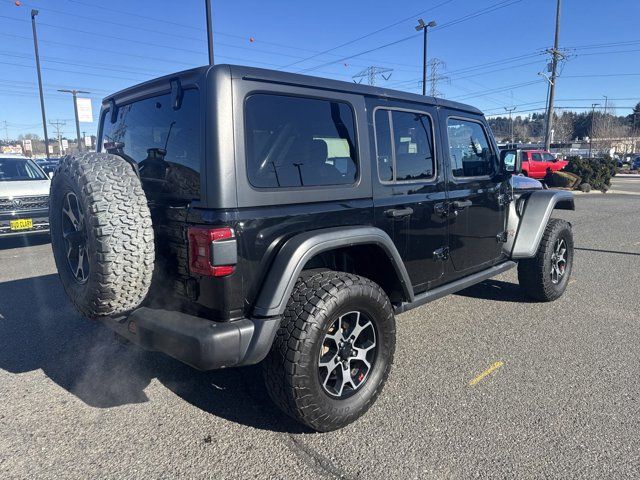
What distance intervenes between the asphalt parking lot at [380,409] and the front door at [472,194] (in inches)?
28.0

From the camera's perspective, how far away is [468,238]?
12.8ft

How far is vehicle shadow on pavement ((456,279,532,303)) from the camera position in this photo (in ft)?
16.5

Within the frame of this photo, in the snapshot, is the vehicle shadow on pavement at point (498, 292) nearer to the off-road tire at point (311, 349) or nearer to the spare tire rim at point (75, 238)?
the off-road tire at point (311, 349)

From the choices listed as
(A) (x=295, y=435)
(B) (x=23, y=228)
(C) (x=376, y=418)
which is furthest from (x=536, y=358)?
(B) (x=23, y=228)

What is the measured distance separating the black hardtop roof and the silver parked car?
5260 millimetres

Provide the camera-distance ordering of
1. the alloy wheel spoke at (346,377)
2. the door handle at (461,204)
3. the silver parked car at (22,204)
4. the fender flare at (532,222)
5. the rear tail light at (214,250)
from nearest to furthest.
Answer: the rear tail light at (214,250)
the alloy wheel spoke at (346,377)
the door handle at (461,204)
the fender flare at (532,222)
the silver parked car at (22,204)

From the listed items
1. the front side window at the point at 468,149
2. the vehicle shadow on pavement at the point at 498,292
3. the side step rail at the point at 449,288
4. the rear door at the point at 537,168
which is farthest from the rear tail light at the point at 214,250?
the rear door at the point at 537,168

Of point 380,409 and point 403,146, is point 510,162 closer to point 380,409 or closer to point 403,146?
point 403,146

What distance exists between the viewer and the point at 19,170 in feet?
28.1

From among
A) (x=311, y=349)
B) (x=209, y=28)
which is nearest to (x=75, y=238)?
(x=311, y=349)

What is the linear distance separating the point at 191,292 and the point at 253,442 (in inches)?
35.2

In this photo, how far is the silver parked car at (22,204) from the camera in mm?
7477

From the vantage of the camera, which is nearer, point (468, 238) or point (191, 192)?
point (191, 192)

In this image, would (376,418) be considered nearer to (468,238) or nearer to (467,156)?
(468,238)
